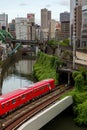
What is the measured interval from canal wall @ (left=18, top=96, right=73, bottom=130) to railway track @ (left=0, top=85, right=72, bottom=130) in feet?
5.01

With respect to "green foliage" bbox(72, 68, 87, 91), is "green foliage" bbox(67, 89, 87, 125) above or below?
below

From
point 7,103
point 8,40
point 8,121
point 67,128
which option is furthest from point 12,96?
point 8,40

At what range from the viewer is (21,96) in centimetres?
3638

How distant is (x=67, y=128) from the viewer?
111 feet

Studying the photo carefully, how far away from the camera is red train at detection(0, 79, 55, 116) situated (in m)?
32.9

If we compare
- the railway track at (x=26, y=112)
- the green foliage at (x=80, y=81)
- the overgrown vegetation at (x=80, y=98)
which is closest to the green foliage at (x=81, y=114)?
the overgrown vegetation at (x=80, y=98)

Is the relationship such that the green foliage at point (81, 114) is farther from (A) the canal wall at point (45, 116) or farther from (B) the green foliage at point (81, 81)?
(B) the green foliage at point (81, 81)

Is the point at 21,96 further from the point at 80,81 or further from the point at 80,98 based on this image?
the point at 80,81

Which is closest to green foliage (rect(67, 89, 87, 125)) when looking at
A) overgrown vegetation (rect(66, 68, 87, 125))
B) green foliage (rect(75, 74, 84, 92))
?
overgrown vegetation (rect(66, 68, 87, 125))

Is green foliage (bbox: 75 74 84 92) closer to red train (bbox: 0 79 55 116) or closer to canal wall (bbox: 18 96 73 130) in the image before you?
canal wall (bbox: 18 96 73 130)

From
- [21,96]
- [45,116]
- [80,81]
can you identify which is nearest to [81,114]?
[45,116]

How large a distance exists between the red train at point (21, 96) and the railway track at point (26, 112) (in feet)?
2.15

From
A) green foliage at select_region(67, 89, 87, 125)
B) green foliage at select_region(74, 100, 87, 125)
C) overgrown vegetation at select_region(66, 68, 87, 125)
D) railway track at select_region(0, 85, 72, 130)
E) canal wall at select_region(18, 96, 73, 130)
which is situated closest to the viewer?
canal wall at select_region(18, 96, 73, 130)

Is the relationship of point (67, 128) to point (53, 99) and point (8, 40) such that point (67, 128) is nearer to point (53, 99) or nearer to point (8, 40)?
point (53, 99)
